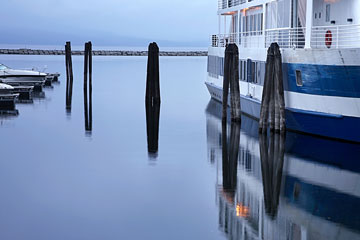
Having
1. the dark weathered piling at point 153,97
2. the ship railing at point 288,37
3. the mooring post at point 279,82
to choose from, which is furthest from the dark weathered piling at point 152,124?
the ship railing at point 288,37

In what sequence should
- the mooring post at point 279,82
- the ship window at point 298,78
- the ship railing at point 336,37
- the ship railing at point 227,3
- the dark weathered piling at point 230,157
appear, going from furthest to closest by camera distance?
the ship railing at point 227,3
the ship window at point 298,78
the mooring post at point 279,82
the ship railing at point 336,37
the dark weathered piling at point 230,157

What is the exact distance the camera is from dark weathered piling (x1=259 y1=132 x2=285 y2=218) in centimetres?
1611

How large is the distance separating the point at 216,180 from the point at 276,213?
12.3 feet

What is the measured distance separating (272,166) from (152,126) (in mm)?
9913

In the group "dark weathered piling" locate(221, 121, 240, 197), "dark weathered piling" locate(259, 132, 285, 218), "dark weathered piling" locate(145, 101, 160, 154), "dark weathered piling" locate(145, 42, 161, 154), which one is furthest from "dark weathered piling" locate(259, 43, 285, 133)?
"dark weathered piling" locate(145, 42, 161, 154)

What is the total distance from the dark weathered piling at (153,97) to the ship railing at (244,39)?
4.24 m

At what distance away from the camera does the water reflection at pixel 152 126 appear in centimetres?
2341

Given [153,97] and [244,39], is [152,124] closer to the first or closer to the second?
[153,97]

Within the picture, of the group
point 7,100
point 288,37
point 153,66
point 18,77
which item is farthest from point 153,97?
point 288,37

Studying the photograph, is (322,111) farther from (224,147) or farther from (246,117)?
(246,117)

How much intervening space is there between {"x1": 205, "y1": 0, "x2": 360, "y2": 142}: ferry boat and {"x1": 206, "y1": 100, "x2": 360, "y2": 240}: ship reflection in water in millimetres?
846

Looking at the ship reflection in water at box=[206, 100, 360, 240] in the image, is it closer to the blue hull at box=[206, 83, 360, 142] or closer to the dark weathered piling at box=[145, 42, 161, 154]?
the blue hull at box=[206, 83, 360, 142]

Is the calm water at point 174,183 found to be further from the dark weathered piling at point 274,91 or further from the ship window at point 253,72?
the ship window at point 253,72

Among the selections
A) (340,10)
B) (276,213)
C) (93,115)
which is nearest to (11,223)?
(276,213)
